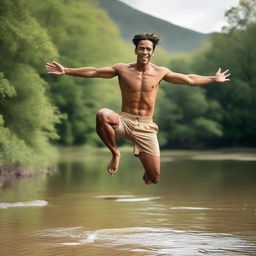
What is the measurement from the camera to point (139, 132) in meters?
11.6

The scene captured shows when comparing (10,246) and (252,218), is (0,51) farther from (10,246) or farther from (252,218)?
(10,246)

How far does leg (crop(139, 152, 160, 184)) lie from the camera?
37.7ft

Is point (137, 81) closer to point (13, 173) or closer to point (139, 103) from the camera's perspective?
point (139, 103)

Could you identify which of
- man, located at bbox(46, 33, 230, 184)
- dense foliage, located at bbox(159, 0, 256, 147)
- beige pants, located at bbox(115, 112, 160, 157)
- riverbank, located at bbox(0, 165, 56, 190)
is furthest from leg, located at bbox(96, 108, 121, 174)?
dense foliage, located at bbox(159, 0, 256, 147)

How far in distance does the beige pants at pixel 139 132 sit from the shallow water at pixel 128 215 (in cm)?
490

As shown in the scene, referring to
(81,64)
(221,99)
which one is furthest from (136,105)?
(221,99)

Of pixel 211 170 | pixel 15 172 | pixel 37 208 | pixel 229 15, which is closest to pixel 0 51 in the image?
pixel 15 172

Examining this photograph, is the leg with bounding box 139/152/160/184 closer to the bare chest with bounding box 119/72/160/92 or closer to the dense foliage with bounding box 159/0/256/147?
the bare chest with bounding box 119/72/160/92

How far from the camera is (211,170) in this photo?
42406 millimetres

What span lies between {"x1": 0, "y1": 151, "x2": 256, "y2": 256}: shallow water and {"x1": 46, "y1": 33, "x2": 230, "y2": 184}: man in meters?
4.94

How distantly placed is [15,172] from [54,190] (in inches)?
214

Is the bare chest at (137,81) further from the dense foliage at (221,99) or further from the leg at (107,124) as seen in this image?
the dense foliage at (221,99)

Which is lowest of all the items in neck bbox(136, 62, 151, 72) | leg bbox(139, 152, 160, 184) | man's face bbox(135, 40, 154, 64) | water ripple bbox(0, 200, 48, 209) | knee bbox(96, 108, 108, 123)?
water ripple bbox(0, 200, 48, 209)

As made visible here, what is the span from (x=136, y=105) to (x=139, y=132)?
14.8 inches
